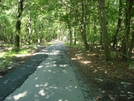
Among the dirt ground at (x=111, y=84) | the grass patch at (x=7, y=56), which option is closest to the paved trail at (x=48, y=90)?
the dirt ground at (x=111, y=84)

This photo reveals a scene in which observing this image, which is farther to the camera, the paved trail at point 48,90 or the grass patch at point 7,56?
the grass patch at point 7,56

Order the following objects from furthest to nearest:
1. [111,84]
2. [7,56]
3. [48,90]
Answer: [7,56], [111,84], [48,90]

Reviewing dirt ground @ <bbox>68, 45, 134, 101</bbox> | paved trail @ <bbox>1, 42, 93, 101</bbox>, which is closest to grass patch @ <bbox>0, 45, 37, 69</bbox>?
paved trail @ <bbox>1, 42, 93, 101</bbox>

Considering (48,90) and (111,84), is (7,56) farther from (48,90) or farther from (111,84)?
(111,84)

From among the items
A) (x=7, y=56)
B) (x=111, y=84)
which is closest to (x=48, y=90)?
(x=111, y=84)

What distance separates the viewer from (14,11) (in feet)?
90.6

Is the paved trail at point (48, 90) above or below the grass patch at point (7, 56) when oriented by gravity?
below

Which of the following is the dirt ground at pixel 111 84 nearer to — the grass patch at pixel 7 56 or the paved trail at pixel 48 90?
the paved trail at pixel 48 90

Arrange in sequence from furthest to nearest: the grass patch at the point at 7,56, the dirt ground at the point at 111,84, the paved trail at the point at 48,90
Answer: the grass patch at the point at 7,56, the dirt ground at the point at 111,84, the paved trail at the point at 48,90

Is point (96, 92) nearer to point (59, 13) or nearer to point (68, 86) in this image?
point (68, 86)

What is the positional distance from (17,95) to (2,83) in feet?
5.48

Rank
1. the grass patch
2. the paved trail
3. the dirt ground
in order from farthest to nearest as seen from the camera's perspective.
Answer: the grass patch, the dirt ground, the paved trail

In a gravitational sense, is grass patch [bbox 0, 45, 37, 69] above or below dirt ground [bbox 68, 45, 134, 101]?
above

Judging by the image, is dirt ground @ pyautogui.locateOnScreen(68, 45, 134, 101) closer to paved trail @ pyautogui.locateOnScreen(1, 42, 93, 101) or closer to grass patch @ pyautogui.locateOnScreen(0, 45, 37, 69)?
paved trail @ pyautogui.locateOnScreen(1, 42, 93, 101)
